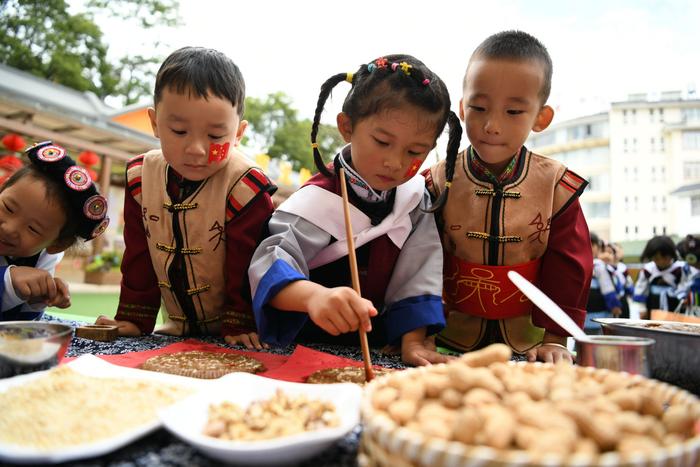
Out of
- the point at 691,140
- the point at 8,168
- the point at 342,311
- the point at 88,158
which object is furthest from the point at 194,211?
the point at 691,140

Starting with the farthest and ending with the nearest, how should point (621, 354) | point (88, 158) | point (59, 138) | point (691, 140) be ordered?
point (691, 140) < point (88, 158) < point (59, 138) < point (621, 354)

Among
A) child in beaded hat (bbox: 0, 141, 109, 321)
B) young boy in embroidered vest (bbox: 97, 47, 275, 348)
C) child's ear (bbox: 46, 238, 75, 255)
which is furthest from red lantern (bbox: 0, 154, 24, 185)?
young boy in embroidered vest (bbox: 97, 47, 275, 348)

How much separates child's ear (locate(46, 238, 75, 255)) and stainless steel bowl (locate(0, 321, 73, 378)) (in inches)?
27.8

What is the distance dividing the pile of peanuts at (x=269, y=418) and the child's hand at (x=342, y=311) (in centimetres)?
25

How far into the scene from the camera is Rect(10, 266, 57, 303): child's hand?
1.41m

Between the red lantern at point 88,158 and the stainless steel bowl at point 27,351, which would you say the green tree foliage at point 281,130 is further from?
the stainless steel bowl at point 27,351

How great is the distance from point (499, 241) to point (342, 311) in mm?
683

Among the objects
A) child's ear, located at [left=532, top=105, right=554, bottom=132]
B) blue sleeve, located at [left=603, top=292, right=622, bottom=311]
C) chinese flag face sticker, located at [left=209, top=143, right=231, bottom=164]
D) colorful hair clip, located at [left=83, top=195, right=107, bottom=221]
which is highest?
child's ear, located at [left=532, top=105, right=554, bottom=132]

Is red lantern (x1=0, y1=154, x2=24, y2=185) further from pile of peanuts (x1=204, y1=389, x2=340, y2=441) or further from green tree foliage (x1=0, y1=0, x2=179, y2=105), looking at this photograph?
green tree foliage (x1=0, y1=0, x2=179, y2=105)

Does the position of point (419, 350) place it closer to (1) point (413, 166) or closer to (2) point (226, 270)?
(1) point (413, 166)

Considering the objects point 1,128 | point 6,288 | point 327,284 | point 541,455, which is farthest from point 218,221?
point 1,128

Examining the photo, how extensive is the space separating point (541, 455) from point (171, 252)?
131 cm

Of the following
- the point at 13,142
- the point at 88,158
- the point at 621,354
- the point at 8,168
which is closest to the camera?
the point at 621,354

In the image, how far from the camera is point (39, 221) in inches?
56.8
